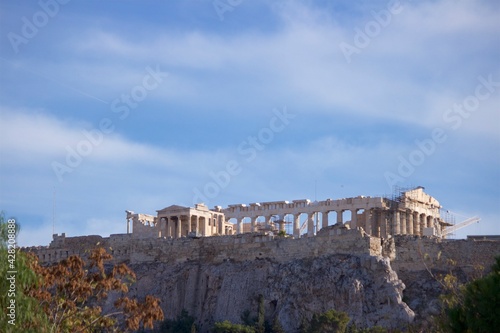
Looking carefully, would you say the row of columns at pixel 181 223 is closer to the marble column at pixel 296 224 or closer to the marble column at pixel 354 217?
the marble column at pixel 296 224

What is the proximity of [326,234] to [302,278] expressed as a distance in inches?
99.0

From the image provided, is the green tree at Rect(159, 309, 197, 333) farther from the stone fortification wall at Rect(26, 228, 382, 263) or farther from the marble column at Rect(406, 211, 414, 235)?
the marble column at Rect(406, 211, 414, 235)

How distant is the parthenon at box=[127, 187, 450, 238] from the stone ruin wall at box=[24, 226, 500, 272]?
49.2 inches

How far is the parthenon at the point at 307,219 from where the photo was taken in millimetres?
56438

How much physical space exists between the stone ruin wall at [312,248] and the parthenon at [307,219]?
1.25 metres

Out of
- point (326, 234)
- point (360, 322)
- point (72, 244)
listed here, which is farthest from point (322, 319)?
point (72, 244)

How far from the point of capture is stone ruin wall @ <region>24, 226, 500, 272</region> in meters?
49.2

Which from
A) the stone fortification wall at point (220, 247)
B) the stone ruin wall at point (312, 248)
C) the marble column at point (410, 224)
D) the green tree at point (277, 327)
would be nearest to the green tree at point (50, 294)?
the green tree at point (277, 327)

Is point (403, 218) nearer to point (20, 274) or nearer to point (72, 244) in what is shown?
point (72, 244)

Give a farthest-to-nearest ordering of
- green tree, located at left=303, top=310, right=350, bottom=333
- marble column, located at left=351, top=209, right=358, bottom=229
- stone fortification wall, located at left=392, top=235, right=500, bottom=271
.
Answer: marble column, located at left=351, top=209, right=358, bottom=229, stone fortification wall, located at left=392, top=235, right=500, bottom=271, green tree, located at left=303, top=310, right=350, bottom=333

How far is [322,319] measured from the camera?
46.2 meters

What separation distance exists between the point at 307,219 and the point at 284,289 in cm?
1306

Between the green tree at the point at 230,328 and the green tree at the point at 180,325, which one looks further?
the green tree at the point at 180,325

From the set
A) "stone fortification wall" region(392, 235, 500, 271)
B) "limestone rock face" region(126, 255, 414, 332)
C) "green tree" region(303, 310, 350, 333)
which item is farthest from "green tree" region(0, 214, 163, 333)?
"stone fortification wall" region(392, 235, 500, 271)
